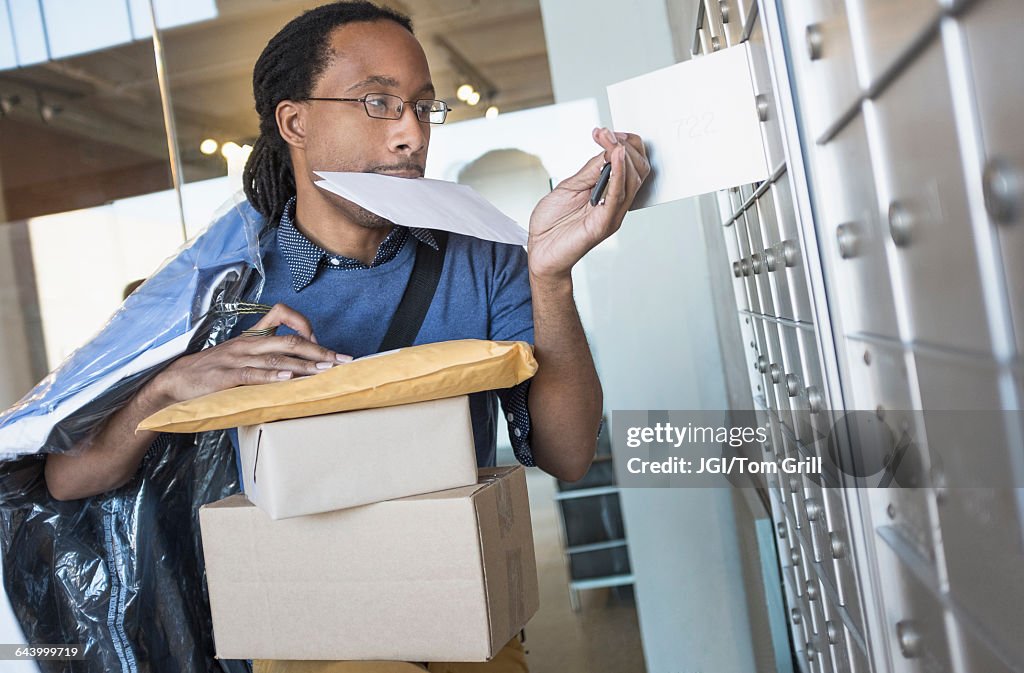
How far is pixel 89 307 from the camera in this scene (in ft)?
8.18

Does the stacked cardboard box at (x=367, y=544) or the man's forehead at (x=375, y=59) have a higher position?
the man's forehead at (x=375, y=59)

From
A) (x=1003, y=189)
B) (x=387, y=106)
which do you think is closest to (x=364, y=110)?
(x=387, y=106)

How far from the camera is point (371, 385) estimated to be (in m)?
0.77

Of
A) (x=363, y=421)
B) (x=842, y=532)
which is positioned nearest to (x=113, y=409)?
(x=363, y=421)

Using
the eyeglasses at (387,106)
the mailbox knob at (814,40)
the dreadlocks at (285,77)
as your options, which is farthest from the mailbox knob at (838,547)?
the dreadlocks at (285,77)

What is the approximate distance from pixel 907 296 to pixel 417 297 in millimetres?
699

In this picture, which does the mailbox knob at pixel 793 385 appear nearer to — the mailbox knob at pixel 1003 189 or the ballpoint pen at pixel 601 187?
the ballpoint pen at pixel 601 187

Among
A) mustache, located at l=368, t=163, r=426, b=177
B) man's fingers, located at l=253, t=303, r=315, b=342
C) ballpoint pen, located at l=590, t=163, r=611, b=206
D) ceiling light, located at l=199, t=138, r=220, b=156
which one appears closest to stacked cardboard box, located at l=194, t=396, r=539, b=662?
man's fingers, located at l=253, t=303, r=315, b=342

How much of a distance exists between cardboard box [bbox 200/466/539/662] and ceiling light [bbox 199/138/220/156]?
5.64ft

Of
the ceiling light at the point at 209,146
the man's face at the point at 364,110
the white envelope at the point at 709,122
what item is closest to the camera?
the white envelope at the point at 709,122

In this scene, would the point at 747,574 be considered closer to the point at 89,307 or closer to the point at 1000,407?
the point at 1000,407

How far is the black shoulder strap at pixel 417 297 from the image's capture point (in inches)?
46.1

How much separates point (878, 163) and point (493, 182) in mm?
1566

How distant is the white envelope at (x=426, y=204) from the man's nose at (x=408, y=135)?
0.41ft
